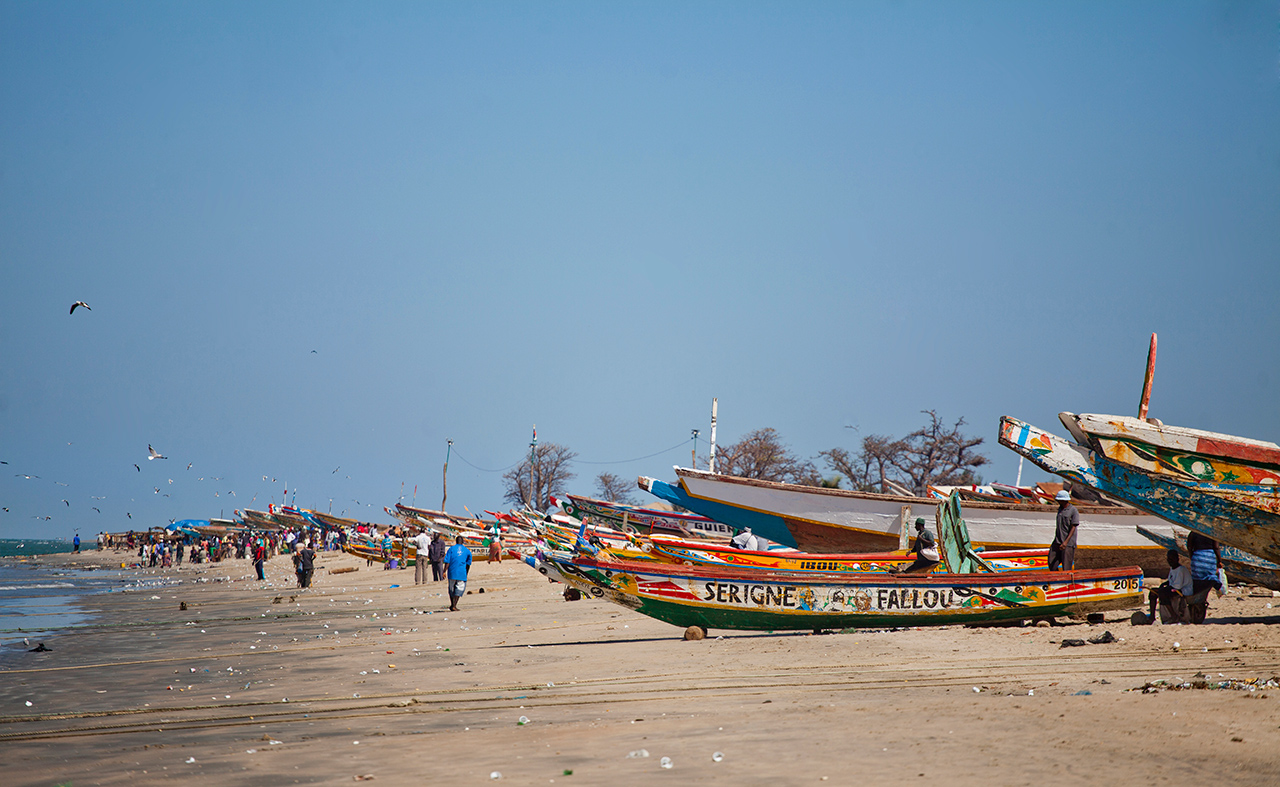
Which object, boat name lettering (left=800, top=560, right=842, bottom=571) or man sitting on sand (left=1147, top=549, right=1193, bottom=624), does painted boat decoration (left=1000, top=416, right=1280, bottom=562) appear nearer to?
man sitting on sand (left=1147, top=549, right=1193, bottom=624)

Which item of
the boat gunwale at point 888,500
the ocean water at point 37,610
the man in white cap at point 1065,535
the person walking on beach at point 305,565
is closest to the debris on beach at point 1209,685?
the man in white cap at point 1065,535

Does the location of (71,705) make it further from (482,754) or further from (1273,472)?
(1273,472)

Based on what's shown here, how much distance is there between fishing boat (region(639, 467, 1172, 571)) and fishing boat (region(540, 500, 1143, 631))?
28.0 ft

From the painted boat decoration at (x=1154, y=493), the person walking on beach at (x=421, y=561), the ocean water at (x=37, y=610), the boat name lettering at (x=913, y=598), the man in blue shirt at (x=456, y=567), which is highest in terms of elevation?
the painted boat decoration at (x=1154, y=493)

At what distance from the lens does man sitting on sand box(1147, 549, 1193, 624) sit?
12.3 meters

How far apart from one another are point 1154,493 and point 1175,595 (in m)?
1.47

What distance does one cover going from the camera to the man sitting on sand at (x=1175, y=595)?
1234 centimetres

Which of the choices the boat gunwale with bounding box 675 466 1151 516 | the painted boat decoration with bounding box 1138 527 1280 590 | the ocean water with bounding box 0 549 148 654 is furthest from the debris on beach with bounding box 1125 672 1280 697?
the ocean water with bounding box 0 549 148 654

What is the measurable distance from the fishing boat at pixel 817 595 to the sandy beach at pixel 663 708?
37cm

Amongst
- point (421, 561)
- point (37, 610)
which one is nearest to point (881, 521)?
point (421, 561)

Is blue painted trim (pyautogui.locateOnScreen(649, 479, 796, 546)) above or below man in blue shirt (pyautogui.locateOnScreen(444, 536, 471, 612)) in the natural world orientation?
above

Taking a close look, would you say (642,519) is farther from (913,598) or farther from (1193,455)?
(1193,455)

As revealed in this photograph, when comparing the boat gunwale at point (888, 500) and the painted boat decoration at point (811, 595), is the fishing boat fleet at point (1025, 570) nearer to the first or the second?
the painted boat decoration at point (811, 595)

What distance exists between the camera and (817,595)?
12.5 meters
